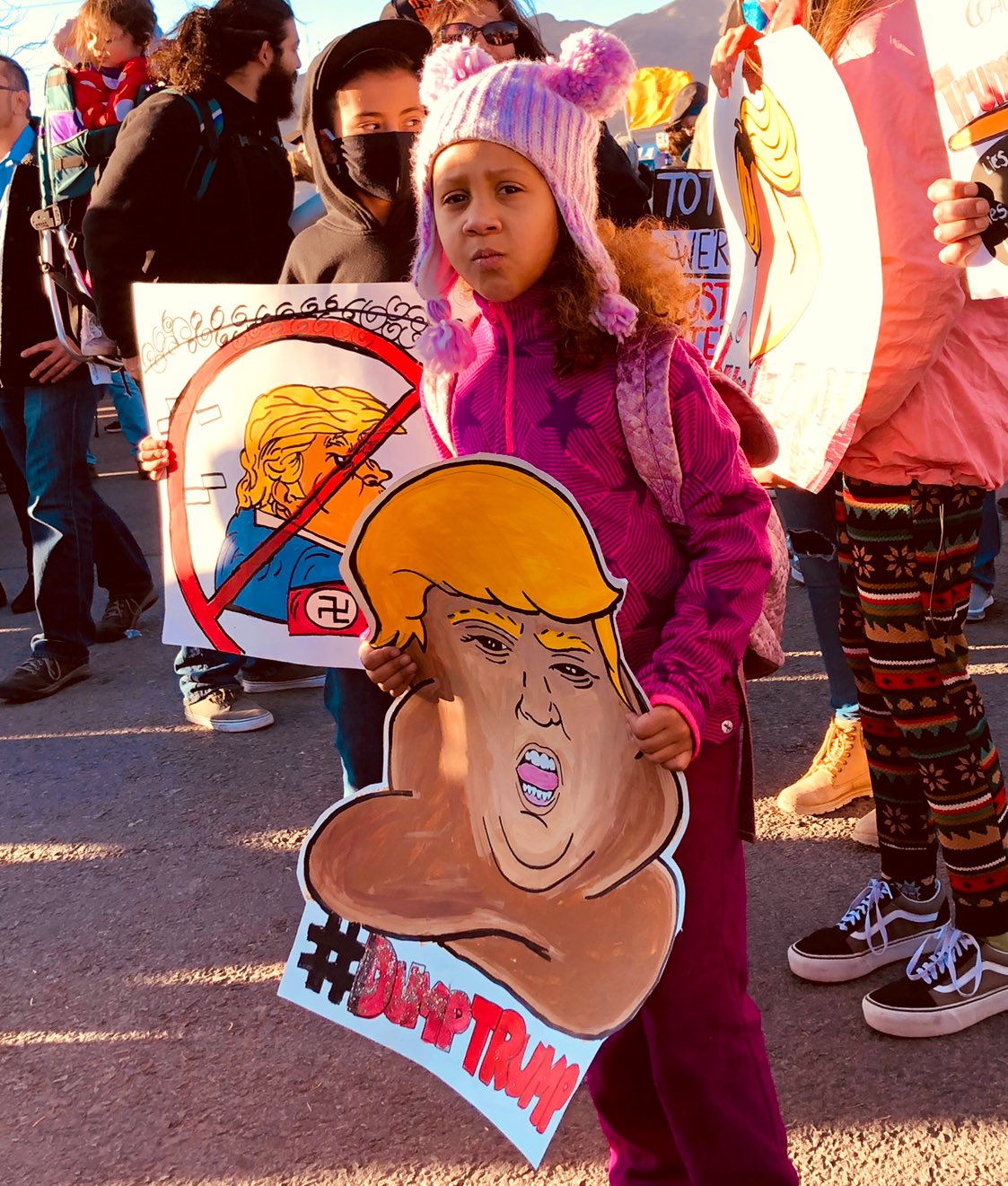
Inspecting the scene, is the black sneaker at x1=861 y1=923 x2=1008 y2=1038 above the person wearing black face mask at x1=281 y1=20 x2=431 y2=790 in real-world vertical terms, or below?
below

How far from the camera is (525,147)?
140 centimetres

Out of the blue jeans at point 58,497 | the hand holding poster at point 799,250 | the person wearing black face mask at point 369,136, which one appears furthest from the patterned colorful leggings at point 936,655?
the blue jeans at point 58,497

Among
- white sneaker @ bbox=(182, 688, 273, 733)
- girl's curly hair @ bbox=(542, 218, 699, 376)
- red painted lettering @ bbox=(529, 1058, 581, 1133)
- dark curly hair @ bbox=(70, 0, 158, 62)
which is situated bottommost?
white sneaker @ bbox=(182, 688, 273, 733)

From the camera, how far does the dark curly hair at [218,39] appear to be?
126 inches

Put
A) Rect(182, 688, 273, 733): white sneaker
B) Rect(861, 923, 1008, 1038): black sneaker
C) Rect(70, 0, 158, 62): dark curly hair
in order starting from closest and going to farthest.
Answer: Rect(861, 923, 1008, 1038): black sneaker < Rect(182, 688, 273, 733): white sneaker < Rect(70, 0, 158, 62): dark curly hair

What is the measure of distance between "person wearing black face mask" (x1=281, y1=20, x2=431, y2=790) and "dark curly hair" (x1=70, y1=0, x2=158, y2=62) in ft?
7.57

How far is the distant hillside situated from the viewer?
59.8 ft

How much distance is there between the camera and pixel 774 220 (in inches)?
76.3

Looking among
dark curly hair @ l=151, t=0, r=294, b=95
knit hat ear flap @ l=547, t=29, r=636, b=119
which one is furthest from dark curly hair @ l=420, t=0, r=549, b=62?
knit hat ear flap @ l=547, t=29, r=636, b=119

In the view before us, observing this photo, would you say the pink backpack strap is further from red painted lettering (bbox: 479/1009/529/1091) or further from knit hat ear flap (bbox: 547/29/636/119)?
red painted lettering (bbox: 479/1009/529/1091)

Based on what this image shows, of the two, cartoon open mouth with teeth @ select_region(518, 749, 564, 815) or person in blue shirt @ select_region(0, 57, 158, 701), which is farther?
person in blue shirt @ select_region(0, 57, 158, 701)

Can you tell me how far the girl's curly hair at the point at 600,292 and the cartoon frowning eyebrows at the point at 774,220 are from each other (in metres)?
0.41

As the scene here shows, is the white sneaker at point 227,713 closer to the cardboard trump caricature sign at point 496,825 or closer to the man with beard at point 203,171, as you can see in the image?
the man with beard at point 203,171

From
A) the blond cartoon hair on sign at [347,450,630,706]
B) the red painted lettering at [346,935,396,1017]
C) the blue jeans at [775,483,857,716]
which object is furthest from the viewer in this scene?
the blue jeans at [775,483,857,716]
